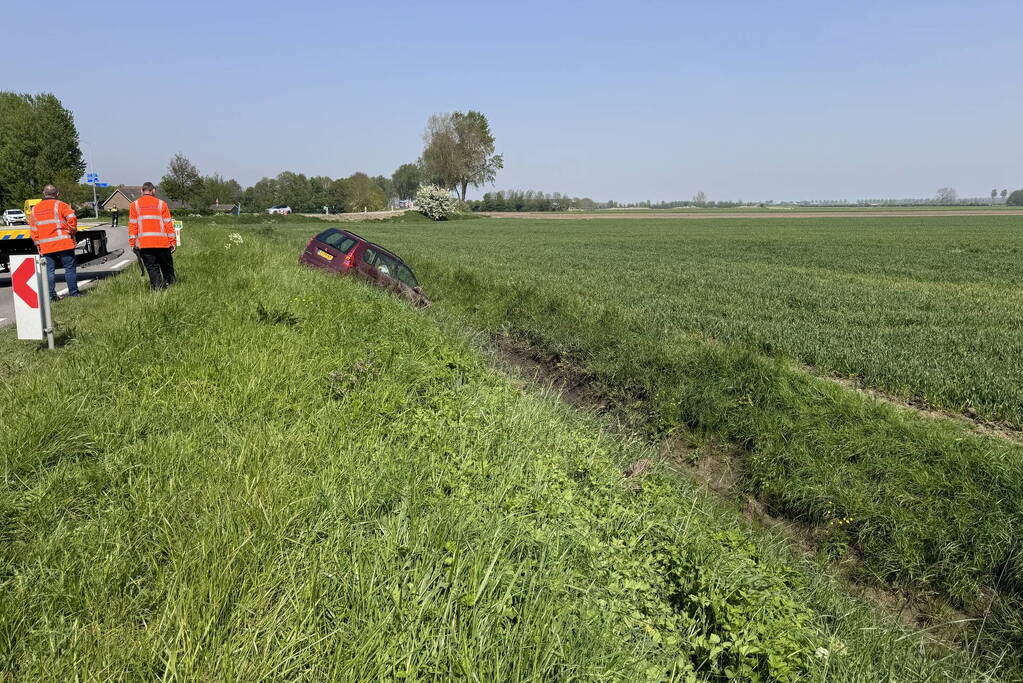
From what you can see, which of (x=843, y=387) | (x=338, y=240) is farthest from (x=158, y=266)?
(x=843, y=387)

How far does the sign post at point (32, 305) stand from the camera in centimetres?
601

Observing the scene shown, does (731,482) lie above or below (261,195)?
below

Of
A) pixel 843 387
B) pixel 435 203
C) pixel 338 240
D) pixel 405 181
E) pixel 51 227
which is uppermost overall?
pixel 405 181

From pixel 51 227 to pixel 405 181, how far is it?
16010 cm

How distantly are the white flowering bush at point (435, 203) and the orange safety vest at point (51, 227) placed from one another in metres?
70.4

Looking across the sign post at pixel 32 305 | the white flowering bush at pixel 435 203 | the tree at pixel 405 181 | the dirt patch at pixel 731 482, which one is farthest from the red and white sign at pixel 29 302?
the tree at pixel 405 181

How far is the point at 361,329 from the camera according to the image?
736 cm

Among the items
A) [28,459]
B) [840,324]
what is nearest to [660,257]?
[840,324]

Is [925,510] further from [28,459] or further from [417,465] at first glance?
[28,459]

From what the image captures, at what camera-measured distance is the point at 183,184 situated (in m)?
78.7

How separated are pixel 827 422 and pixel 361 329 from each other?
219 inches

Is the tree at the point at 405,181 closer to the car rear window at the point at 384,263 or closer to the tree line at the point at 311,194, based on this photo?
the tree line at the point at 311,194

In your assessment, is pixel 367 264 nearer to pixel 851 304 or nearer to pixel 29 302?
pixel 29 302

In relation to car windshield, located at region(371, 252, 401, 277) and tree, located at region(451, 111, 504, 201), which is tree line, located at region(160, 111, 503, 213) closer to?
tree, located at region(451, 111, 504, 201)
